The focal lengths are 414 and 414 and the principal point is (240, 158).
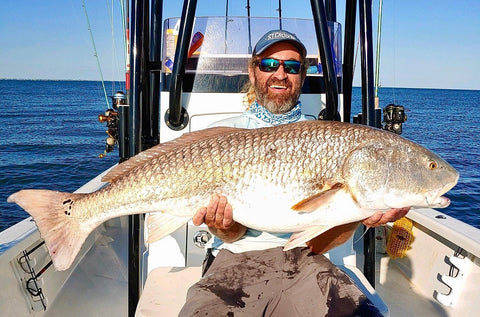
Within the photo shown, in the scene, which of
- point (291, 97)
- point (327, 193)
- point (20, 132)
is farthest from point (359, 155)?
point (20, 132)

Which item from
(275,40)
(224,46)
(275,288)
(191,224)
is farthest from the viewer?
(224,46)

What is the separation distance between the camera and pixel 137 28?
10.4 ft

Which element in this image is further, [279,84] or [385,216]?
[279,84]

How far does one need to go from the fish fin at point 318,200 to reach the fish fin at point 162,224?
673 millimetres

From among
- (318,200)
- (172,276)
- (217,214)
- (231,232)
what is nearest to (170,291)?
(172,276)

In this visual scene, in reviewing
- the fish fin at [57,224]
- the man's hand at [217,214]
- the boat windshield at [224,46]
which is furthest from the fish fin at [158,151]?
the boat windshield at [224,46]

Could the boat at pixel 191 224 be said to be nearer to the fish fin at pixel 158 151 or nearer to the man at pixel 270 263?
the man at pixel 270 263

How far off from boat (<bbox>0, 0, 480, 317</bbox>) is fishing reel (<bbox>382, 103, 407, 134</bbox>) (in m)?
0.03

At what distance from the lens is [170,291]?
2.84 m

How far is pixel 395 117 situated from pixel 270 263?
2.26 metres

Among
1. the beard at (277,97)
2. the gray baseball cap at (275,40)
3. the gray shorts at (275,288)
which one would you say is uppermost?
the gray baseball cap at (275,40)

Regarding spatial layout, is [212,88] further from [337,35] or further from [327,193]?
[327,193]

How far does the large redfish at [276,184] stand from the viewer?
2.24 m

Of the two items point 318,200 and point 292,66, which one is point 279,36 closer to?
point 292,66
